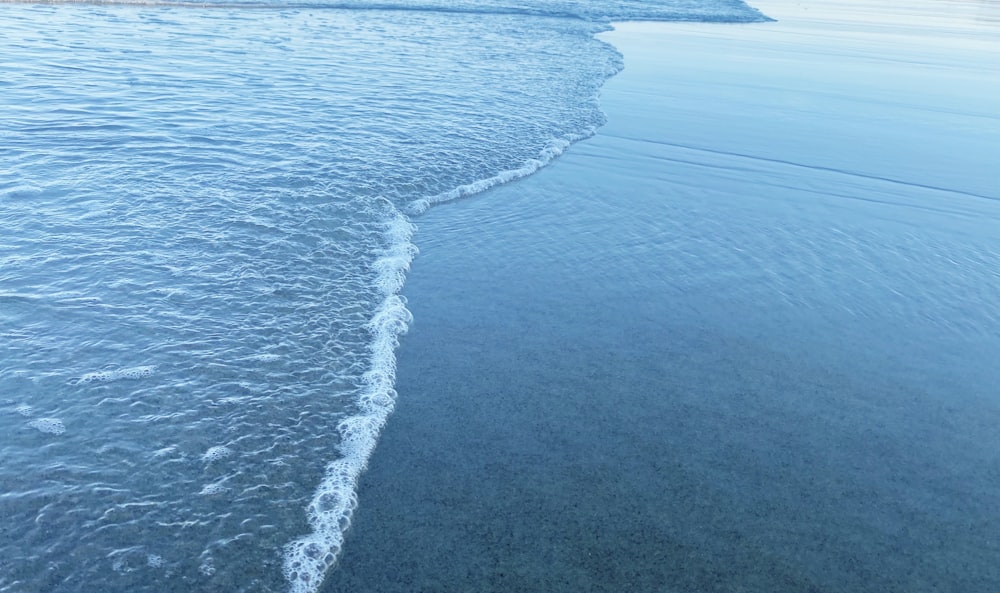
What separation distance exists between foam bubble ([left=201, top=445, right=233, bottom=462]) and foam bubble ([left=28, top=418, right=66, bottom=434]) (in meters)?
0.79

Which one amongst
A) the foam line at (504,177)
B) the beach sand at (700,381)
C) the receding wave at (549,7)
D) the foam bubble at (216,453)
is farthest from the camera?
the receding wave at (549,7)

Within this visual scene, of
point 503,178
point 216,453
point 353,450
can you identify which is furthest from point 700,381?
point 503,178

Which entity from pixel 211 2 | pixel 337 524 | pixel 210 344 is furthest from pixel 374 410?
pixel 211 2

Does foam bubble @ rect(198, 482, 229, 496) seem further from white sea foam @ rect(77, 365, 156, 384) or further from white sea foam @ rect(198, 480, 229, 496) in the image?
white sea foam @ rect(77, 365, 156, 384)

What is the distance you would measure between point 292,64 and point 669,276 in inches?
354

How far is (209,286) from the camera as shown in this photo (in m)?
5.18

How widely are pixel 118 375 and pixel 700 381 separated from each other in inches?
140

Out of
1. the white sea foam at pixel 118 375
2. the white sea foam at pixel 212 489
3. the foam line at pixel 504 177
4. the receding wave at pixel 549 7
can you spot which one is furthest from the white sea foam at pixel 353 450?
the receding wave at pixel 549 7

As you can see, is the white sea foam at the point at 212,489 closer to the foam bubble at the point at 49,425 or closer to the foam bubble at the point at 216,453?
the foam bubble at the point at 216,453

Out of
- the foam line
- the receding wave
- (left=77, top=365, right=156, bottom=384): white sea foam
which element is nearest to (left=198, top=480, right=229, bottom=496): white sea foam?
(left=77, top=365, right=156, bottom=384): white sea foam

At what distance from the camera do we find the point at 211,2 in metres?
19.9

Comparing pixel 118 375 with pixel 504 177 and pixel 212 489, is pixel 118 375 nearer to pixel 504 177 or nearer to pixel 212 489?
pixel 212 489

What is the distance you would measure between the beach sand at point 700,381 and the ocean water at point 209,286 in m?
0.39

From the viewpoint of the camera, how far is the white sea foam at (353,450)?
3.20m
